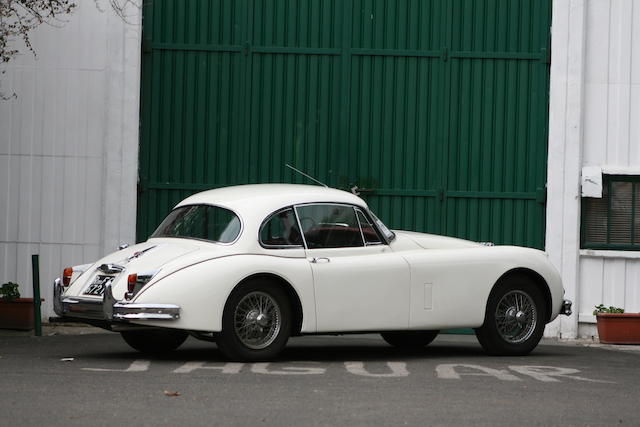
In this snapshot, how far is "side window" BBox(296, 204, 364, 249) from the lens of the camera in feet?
35.3

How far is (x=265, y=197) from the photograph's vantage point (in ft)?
35.5

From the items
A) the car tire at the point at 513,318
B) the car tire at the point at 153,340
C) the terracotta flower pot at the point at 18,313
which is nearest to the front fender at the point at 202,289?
the car tire at the point at 153,340

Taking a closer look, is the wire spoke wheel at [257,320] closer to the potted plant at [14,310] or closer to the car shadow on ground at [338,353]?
the car shadow on ground at [338,353]

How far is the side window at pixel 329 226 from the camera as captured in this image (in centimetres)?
1076

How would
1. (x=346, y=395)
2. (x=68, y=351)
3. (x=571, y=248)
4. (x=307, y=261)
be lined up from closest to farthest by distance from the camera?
(x=346, y=395) → (x=307, y=261) → (x=68, y=351) → (x=571, y=248)

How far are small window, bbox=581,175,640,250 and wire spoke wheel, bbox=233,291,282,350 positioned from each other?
599cm

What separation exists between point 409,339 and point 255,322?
8.22 feet

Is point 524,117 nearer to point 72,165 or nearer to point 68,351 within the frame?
point 72,165

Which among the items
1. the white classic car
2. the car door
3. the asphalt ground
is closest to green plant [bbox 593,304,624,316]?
the asphalt ground

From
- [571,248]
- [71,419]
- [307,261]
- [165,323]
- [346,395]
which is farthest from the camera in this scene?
[571,248]

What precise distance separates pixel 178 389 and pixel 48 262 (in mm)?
7113

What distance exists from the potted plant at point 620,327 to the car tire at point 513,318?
9.25 ft

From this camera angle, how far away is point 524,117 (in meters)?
15.4

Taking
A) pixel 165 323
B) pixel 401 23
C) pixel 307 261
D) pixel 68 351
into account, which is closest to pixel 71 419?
pixel 165 323
